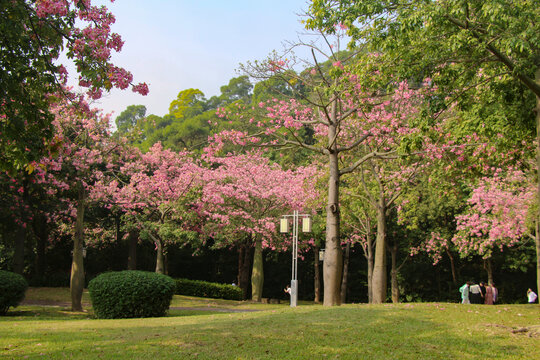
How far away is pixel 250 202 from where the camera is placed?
79.3 feet

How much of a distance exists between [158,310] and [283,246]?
12716mm

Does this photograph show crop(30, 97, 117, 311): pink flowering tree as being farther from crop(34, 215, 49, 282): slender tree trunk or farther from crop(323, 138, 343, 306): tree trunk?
Result: crop(34, 215, 49, 282): slender tree trunk

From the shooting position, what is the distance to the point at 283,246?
25297 millimetres

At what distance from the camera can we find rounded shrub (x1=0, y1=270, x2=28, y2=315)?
1375cm

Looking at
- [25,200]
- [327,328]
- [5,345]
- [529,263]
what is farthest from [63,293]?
[529,263]

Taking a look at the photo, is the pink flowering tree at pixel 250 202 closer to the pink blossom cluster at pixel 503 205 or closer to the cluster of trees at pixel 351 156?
the cluster of trees at pixel 351 156

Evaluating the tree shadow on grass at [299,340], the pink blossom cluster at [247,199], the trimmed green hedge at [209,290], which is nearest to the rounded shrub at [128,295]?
the tree shadow on grass at [299,340]

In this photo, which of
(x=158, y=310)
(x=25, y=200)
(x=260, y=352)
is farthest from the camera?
(x=25, y=200)

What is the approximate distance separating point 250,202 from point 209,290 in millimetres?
5289

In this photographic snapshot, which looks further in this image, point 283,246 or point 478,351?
point 283,246

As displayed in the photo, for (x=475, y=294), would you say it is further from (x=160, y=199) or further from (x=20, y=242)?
(x=20, y=242)

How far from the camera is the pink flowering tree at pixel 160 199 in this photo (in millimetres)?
19969

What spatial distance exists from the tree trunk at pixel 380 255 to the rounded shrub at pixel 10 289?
38.0 feet

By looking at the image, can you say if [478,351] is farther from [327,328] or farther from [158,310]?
[158,310]
